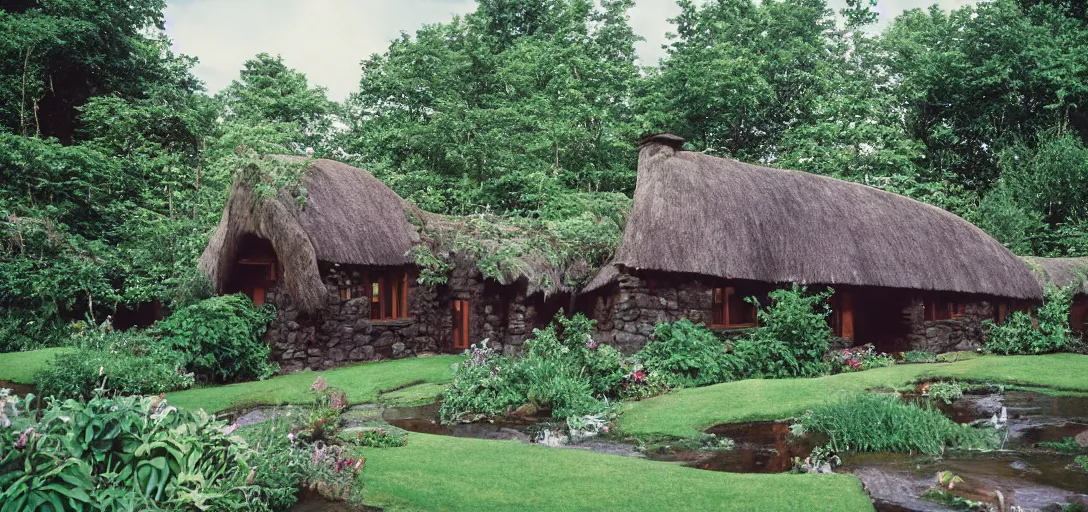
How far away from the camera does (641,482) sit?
6.01 meters

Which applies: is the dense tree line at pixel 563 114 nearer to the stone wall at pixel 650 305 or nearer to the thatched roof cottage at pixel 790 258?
the thatched roof cottage at pixel 790 258

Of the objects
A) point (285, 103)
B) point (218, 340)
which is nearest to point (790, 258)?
point (218, 340)

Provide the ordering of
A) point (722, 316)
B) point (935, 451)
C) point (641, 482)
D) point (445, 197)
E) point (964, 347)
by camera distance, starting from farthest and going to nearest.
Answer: point (445, 197)
point (964, 347)
point (722, 316)
point (935, 451)
point (641, 482)

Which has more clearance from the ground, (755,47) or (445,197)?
(755,47)

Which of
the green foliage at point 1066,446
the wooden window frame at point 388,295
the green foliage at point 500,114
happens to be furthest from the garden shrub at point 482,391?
the green foliage at point 500,114

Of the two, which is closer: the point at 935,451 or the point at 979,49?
the point at 935,451

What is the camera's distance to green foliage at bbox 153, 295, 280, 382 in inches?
517

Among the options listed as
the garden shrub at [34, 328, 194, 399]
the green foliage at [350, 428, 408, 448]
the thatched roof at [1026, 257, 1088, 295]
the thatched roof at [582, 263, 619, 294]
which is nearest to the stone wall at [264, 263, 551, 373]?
the thatched roof at [582, 263, 619, 294]

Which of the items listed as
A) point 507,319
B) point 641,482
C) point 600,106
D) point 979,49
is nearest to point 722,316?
point 507,319

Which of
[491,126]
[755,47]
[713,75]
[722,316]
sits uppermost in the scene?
[755,47]

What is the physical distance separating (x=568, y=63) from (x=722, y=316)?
13.7 m

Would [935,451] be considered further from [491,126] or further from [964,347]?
[491,126]

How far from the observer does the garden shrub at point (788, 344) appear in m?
13.2

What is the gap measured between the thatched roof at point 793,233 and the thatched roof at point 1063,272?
1.09 m
